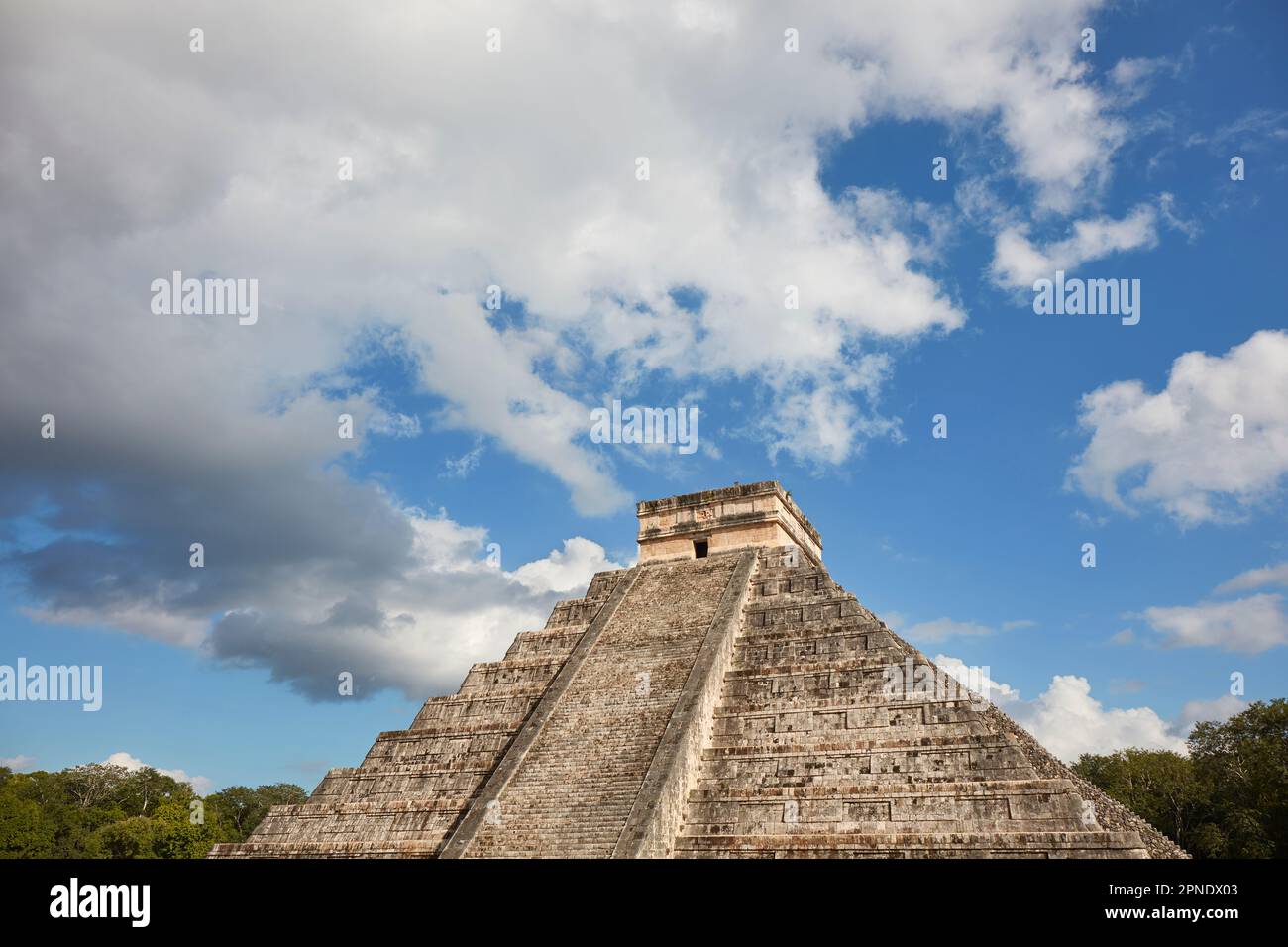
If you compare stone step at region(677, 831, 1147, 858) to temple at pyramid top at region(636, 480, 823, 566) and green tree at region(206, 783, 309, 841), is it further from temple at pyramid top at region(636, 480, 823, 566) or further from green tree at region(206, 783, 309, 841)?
green tree at region(206, 783, 309, 841)

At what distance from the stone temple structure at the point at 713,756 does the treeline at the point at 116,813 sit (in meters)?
10.6

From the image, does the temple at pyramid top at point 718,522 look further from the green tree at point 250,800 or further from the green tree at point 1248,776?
the green tree at point 250,800

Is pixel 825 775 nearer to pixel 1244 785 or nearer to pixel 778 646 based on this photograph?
pixel 778 646

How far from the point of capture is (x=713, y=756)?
44.8ft

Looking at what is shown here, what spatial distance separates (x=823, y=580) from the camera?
16.5 metres

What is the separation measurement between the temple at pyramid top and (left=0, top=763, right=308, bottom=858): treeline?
13.7m

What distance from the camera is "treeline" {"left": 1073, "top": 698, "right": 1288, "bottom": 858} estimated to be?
25.4 m

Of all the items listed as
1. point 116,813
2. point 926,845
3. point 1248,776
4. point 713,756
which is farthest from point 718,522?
point 116,813

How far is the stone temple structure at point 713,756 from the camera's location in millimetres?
11469

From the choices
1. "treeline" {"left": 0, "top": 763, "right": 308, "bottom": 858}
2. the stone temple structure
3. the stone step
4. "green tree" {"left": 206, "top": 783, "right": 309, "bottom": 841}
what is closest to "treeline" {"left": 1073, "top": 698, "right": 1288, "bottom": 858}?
the stone temple structure

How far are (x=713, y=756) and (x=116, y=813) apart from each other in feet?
138

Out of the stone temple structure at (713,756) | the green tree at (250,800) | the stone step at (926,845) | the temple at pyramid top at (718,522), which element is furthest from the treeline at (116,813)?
the stone step at (926,845)
